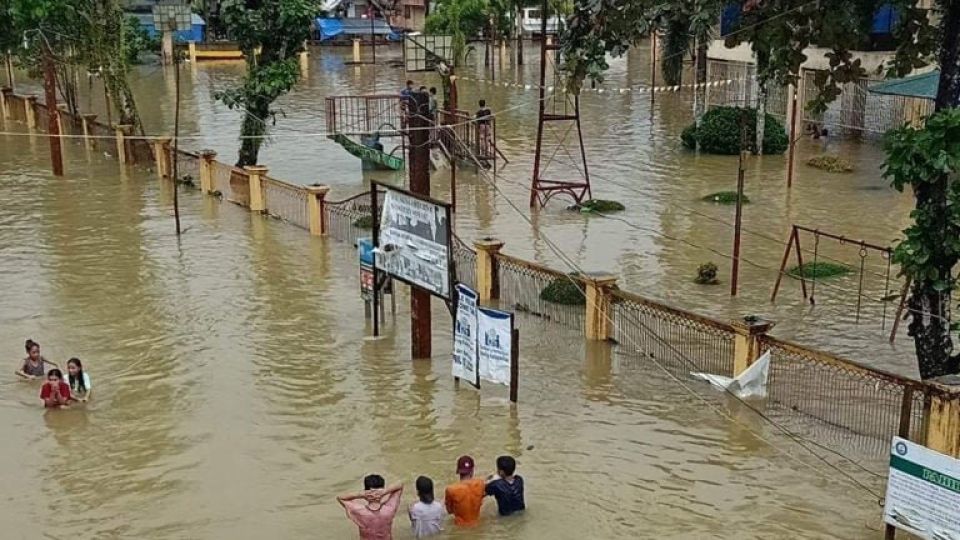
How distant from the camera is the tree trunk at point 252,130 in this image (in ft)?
92.0

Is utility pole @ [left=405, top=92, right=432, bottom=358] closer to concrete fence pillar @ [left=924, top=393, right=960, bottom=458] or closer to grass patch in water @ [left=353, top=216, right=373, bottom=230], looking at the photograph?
grass patch in water @ [left=353, top=216, right=373, bottom=230]

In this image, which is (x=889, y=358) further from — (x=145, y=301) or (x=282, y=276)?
(x=145, y=301)

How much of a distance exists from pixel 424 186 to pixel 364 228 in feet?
21.8

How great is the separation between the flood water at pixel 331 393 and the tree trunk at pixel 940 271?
1.77 metres

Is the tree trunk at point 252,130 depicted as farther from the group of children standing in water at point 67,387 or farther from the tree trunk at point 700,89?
the group of children standing in water at point 67,387

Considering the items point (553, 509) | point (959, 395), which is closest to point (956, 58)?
point (959, 395)

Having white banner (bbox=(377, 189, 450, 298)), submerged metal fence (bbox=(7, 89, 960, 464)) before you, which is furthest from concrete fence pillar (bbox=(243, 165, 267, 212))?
white banner (bbox=(377, 189, 450, 298))

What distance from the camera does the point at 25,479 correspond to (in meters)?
11.8

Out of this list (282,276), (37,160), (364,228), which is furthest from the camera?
(37,160)

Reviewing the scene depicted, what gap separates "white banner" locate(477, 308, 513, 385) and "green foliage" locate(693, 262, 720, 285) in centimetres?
669

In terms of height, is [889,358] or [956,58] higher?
[956,58]

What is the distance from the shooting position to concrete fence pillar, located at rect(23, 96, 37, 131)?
38.3 meters

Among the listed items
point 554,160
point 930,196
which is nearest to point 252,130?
point 554,160

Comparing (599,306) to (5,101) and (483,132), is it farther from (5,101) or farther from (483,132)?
(5,101)
